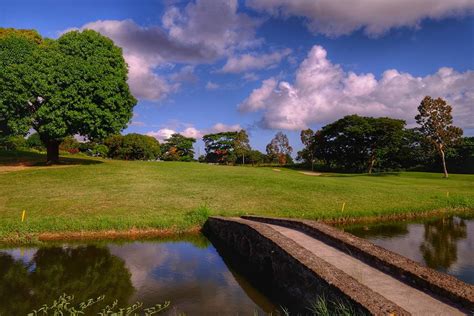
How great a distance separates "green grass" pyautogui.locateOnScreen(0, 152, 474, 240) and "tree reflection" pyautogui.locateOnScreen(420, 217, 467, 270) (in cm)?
321

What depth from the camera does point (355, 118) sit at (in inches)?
3135

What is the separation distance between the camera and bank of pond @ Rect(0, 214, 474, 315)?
1300 centimetres

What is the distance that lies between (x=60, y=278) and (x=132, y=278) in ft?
9.94

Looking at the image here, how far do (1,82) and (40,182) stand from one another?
11.6 metres

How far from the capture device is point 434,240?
Result: 22.8 meters

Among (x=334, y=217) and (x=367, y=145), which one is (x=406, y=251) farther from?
(x=367, y=145)

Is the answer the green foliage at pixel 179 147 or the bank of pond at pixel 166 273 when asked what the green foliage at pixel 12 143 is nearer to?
the green foliage at pixel 179 147

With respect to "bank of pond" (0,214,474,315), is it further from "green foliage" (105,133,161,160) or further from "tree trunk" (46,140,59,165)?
"green foliage" (105,133,161,160)

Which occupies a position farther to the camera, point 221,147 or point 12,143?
point 221,147

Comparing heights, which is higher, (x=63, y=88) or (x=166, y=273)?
(x=63, y=88)

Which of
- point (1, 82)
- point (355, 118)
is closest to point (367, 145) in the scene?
point (355, 118)

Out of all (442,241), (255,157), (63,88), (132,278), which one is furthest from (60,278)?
(255,157)

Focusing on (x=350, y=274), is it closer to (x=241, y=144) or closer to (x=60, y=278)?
(x=60, y=278)

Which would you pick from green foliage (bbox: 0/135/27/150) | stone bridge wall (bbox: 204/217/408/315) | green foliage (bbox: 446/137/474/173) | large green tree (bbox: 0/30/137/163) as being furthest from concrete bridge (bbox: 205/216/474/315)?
green foliage (bbox: 446/137/474/173)
